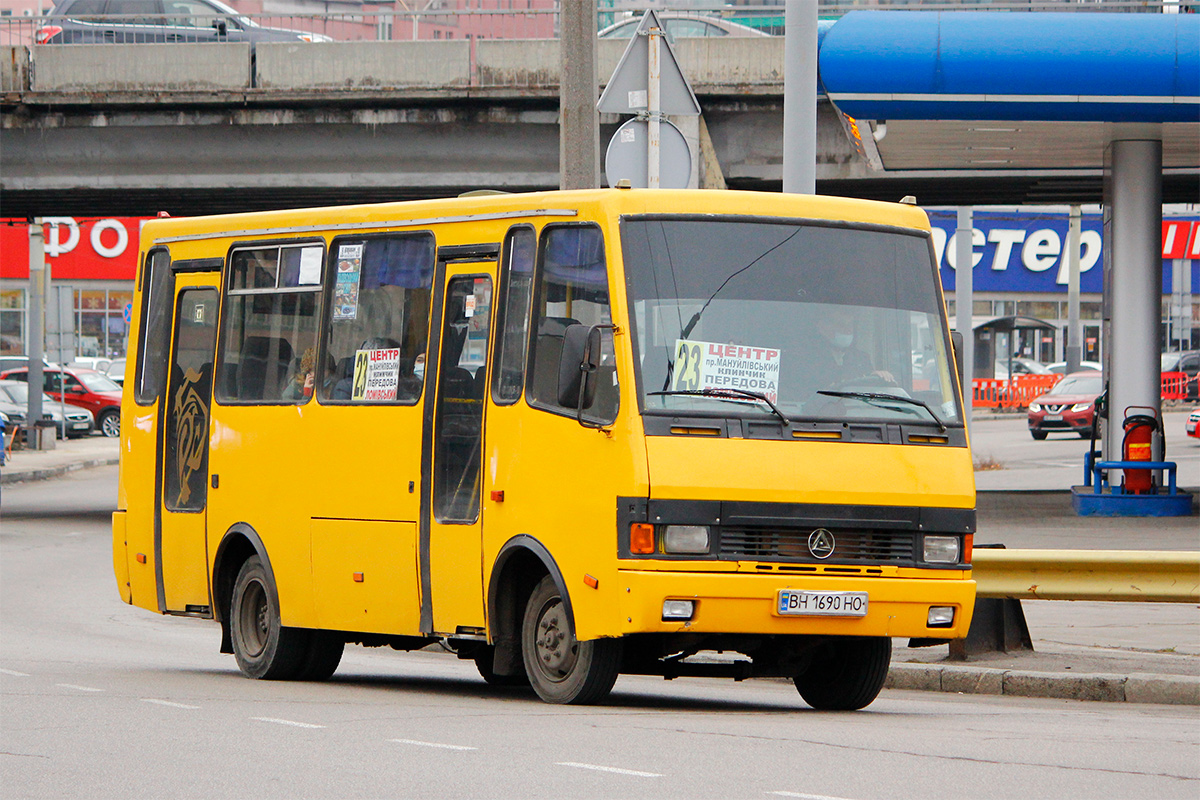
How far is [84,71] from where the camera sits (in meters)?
25.9

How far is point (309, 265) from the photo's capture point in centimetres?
1135

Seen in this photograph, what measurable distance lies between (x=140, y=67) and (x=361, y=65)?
3139mm

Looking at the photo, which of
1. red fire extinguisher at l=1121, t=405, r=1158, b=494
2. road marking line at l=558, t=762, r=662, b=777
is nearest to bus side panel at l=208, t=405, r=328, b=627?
road marking line at l=558, t=762, r=662, b=777

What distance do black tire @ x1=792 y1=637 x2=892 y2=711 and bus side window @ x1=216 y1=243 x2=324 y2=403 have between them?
3444 millimetres

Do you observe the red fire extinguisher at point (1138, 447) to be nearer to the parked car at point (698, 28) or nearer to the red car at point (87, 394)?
the parked car at point (698, 28)

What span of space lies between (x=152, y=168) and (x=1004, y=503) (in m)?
12.5

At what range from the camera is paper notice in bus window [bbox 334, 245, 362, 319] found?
36.0 ft

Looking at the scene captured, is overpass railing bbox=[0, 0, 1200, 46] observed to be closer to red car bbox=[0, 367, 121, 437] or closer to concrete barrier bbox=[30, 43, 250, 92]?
concrete barrier bbox=[30, 43, 250, 92]

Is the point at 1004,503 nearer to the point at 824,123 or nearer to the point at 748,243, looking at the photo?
the point at 824,123

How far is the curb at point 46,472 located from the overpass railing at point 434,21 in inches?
360

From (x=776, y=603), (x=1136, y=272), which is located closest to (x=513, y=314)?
(x=776, y=603)

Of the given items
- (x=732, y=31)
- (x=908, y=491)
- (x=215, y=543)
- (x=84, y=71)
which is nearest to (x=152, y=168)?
→ (x=84, y=71)

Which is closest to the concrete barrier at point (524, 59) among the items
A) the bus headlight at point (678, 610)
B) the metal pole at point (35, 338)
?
the bus headlight at point (678, 610)

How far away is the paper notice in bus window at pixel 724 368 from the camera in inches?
355
